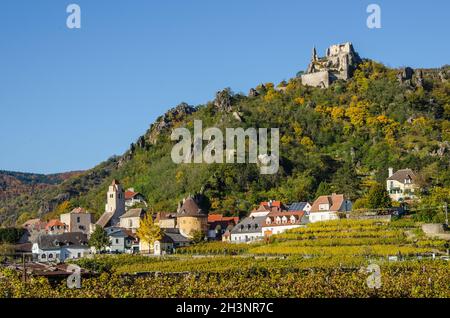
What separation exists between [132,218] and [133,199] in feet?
37.8

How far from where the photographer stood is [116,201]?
95.1 m

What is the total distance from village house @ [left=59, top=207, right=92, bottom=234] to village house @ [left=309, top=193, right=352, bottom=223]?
29.5 m

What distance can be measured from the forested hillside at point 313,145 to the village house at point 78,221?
792cm

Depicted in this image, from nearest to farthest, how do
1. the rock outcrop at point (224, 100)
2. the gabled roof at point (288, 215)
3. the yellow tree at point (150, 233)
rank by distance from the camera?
the yellow tree at point (150, 233), the gabled roof at point (288, 215), the rock outcrop at point (224, 100)

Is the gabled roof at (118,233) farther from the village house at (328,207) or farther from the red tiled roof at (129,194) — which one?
the village house at (328,207)

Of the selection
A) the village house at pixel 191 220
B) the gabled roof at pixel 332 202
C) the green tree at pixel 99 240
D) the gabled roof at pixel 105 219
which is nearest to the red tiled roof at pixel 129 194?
the gabled roof at pixel 105 219

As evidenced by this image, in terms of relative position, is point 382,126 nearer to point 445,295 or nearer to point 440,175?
point 440,175

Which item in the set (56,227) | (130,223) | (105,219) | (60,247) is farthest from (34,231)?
(60,247)

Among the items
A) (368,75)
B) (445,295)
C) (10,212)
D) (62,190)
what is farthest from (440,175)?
(10,212)

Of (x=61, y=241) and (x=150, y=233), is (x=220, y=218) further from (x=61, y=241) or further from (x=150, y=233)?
(x=61, y=241)

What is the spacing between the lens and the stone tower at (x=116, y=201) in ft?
310

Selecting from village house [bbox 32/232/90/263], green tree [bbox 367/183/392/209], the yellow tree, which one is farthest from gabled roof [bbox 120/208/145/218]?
green tree [bbox 367/183/392/209]
